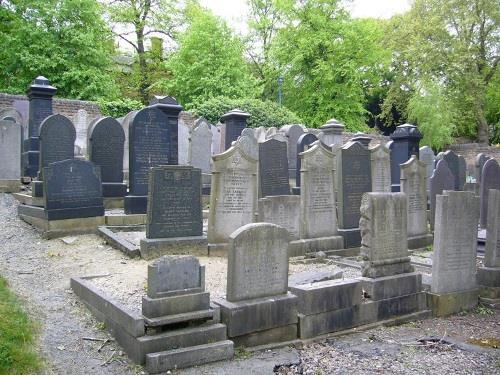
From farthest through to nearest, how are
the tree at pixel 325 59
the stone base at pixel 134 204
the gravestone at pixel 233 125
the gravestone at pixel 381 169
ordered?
the tree at pixel 325 59, the gravestone at pixel 233 125, the gravestone at pixel 381 169, the stone base at pixel 134 204

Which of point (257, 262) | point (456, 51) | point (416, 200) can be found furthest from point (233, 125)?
point (456, 51)

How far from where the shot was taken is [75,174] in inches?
352

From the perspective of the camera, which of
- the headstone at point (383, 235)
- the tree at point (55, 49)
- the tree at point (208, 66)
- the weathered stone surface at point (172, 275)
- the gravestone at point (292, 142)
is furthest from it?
the tree at point (208, 66)

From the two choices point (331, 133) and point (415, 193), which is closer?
point (415, 193)

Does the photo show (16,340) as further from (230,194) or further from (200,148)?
(200,148)

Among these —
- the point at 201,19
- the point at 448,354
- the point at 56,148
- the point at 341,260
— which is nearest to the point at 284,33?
the point at 201,19

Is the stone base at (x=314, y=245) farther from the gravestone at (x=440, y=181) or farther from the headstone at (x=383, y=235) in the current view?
the gravestone at (x=440, y=181)

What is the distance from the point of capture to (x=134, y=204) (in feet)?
32.5

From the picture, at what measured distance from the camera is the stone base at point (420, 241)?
1001 cm

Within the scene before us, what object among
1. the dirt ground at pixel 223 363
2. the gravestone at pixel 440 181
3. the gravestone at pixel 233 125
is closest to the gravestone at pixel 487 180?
the gravestone at pixel 440 181

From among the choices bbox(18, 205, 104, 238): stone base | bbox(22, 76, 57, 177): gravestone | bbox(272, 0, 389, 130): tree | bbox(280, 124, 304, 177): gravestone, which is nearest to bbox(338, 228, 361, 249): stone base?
bbox(18, 205, 104, 238): stone base

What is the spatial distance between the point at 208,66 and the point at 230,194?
20.1m

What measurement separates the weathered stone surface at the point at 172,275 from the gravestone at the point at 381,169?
24.9 ft

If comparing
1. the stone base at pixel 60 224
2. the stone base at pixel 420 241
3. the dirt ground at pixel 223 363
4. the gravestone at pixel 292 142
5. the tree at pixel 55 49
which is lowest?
the dirt ground at pixel 223 363
